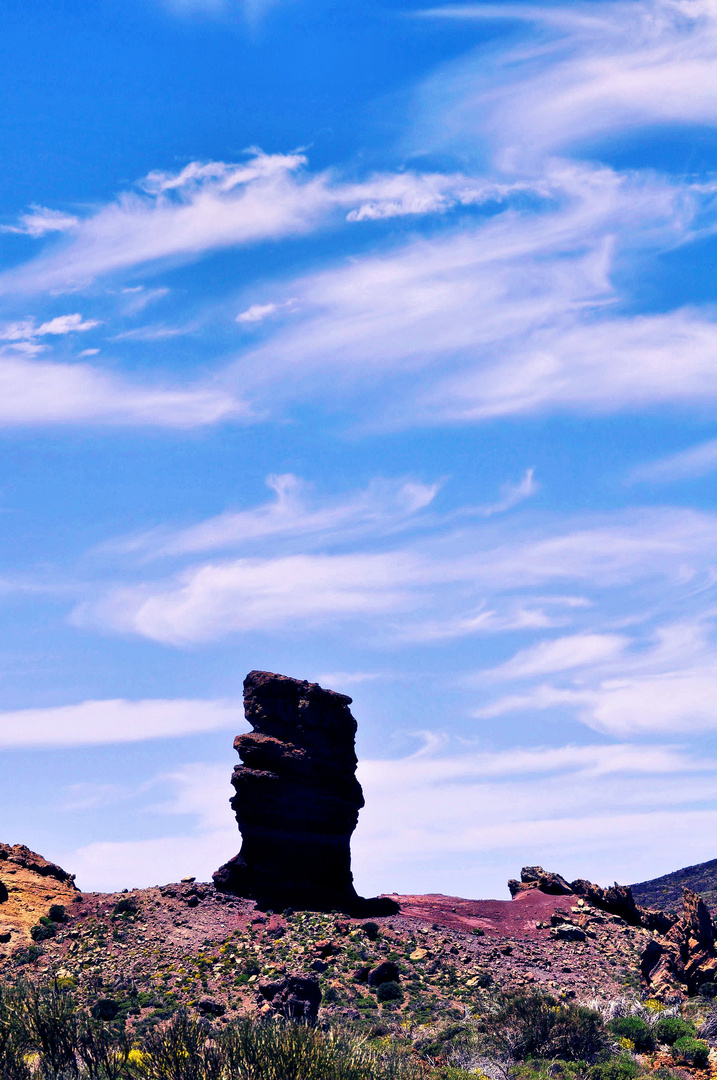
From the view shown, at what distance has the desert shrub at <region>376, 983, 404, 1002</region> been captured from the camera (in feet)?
151

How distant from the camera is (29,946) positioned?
5225cm

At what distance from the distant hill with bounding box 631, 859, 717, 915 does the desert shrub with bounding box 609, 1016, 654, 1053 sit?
59.4 metres

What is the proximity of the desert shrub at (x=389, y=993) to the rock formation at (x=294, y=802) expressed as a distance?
10.9 meters

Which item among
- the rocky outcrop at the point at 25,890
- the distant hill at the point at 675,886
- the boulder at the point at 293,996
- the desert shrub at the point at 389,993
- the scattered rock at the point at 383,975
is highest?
the rocky outcrop at the point at 25,890

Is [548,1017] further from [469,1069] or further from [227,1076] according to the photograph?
[227,1076]

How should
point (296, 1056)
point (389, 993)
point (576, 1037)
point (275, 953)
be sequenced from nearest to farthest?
point (296, 1056), point (576, 1037), point (389, 993), point (275, 953)

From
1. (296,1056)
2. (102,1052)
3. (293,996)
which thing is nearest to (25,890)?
(293,996)

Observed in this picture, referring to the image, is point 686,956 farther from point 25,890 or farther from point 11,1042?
point 25,890

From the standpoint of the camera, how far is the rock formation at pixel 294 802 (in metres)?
57.0

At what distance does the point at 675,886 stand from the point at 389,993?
7485 centimetres

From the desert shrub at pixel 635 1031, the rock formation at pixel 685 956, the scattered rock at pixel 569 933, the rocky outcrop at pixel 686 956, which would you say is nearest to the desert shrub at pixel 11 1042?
the desert shrub at pixel 635 1031

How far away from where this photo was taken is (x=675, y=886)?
361 feet

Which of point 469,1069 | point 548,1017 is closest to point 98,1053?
point 469,1069

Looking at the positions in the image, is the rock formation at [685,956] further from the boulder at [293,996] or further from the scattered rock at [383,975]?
the boulder at [293,996]
